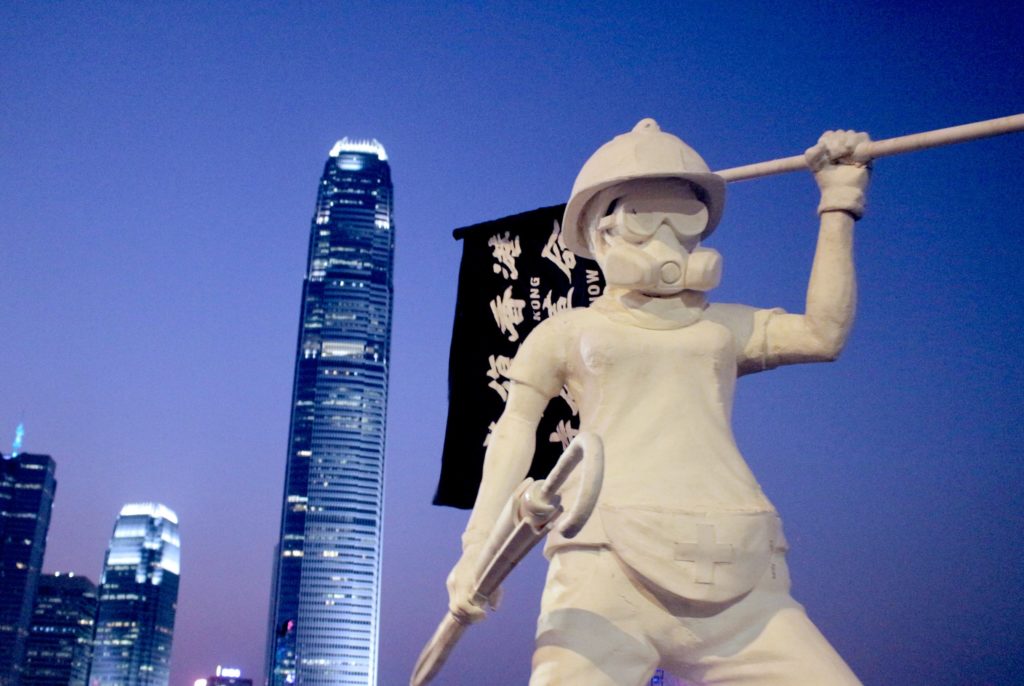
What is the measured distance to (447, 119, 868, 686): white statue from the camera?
3160mm

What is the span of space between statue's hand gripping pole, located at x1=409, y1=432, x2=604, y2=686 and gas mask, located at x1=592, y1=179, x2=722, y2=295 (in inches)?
35.2

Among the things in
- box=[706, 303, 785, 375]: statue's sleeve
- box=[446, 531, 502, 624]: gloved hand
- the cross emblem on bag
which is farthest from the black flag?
the cross emblem on bag

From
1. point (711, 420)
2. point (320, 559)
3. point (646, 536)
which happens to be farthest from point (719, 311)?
point (320, 559)

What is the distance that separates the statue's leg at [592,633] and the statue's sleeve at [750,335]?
96 cm

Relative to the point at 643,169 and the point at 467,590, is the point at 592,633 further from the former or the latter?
the point at 643,169

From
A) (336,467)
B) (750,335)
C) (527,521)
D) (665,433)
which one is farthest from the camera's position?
(336,467)

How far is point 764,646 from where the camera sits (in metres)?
3.13

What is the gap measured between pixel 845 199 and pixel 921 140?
33 centimetres

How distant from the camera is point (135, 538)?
114625 millimetres

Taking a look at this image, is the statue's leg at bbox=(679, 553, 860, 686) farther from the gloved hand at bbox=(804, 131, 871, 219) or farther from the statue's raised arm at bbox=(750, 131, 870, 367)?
the gloved hand at bbox=(804, 131, 871, 219)

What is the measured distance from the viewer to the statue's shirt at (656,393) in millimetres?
3334

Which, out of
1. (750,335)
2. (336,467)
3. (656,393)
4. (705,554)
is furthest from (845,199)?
(336,467)

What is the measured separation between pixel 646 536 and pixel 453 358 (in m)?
1.92

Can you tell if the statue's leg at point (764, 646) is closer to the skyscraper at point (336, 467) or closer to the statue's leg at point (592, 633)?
the statue's leg at point (592, 633)
